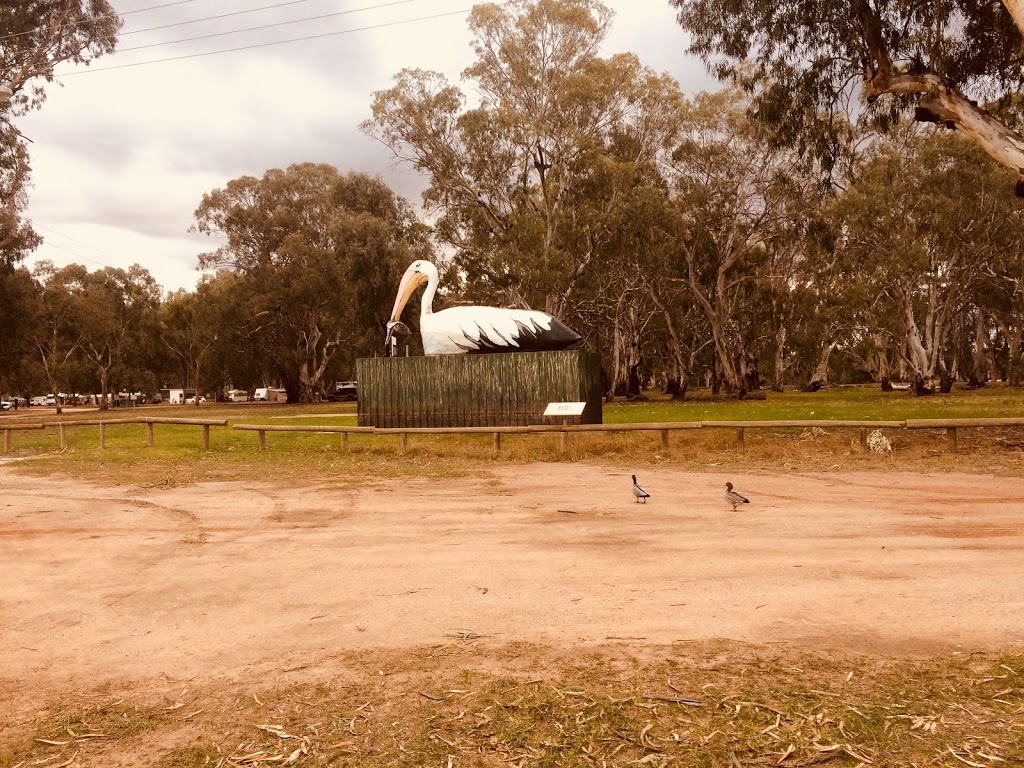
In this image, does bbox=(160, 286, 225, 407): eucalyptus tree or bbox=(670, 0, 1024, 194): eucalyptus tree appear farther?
bbox=(160, 286, 225, 407): eucalyptus tree

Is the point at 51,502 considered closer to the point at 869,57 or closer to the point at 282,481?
the point at 282,481

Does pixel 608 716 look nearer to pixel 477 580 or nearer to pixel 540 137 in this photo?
pixel 477 580

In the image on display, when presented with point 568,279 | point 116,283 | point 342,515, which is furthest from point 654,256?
point 116,283

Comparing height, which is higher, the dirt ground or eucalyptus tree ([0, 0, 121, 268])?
eucalyptus tree ([0, 0, 121, 268])

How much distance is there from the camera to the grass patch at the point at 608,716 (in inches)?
116

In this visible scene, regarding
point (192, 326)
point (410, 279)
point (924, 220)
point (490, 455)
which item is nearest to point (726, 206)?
point (924, 220)

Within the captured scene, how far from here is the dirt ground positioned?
13.9 feet

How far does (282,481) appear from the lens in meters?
11.9

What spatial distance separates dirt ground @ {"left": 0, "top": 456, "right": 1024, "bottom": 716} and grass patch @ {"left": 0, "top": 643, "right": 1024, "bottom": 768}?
365mm

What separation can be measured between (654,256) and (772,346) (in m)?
28.2

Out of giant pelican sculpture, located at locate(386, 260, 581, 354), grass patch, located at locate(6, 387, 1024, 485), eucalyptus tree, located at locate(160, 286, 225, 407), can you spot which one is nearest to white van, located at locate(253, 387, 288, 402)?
eucalyptus tree, located at locate(160, 286, 225, 407)

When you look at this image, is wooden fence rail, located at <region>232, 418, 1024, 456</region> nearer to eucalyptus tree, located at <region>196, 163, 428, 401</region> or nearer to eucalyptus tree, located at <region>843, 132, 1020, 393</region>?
eucalyptus tree, located at <region>843, 132, 1020, 393</region>

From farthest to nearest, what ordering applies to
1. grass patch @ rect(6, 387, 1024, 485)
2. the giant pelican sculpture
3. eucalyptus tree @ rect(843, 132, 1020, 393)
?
eucalyptus tree @ rect(843, 132, 1020, 393)
the giant pelican sculpture
grass patch @ rect(6, 387, 1024, 485)

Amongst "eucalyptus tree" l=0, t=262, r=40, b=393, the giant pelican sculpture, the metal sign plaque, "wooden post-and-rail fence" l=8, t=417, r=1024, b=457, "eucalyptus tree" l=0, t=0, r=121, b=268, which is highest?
"eucalyptus tree" l=0, t=0, r=121, b=268
